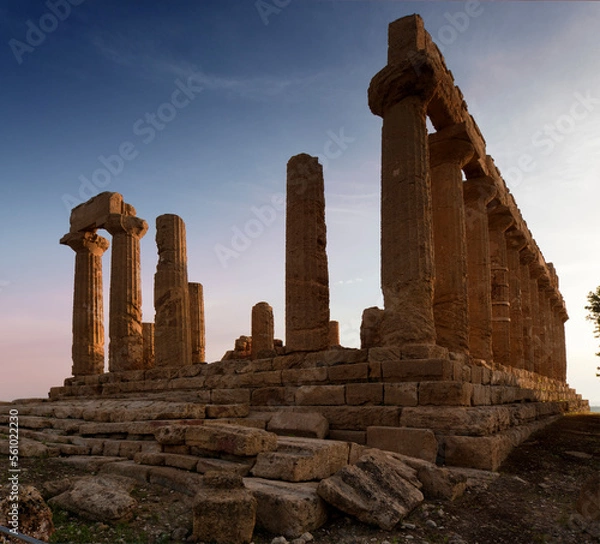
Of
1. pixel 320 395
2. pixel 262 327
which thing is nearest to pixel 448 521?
pixel 320 395

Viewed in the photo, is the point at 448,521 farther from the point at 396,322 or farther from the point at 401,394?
the point at 396,322

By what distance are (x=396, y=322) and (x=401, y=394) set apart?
1.69 metres

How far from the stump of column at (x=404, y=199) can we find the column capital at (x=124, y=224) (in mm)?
11207

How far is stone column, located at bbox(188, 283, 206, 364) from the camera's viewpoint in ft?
77.3

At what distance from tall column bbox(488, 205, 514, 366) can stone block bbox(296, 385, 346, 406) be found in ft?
32.6

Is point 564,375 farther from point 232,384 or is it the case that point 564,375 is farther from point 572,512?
point 572,512

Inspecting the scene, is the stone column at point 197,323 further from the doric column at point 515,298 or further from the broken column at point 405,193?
the broken column at point 405,193

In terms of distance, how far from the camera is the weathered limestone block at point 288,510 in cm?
542

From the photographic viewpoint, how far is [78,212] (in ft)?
70.7

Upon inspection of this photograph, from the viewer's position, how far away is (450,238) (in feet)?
43.2

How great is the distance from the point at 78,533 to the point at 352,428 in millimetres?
5377

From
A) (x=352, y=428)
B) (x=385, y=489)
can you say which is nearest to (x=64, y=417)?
(x=352, y=428)

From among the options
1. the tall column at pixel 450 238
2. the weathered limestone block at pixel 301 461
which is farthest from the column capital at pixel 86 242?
the weathered limestone block at pixel 301 461

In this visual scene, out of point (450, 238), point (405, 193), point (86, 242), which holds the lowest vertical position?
point (450, 238)
